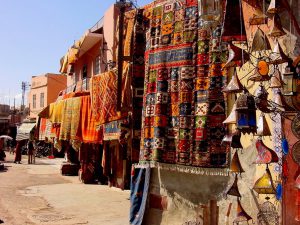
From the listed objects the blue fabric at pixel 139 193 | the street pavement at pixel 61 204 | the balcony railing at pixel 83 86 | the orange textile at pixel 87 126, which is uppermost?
the balcony railing at pixel 83 86

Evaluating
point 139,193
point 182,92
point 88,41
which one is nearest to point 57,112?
point 88,41

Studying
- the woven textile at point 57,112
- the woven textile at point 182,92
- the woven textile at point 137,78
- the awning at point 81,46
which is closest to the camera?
the woven textile at point 182,92

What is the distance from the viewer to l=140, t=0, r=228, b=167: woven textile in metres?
5.53

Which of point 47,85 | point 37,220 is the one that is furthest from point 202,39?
point 47,85

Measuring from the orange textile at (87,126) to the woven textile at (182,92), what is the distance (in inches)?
212

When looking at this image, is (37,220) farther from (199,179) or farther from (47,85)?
(47,85)

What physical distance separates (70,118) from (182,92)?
739 centimetres

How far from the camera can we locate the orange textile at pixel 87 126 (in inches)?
449

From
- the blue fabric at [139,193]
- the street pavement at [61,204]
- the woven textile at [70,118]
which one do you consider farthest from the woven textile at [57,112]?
the blue fabric at [139,193]

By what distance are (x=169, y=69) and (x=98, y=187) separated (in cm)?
861

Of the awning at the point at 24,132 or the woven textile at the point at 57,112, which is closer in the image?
the woven textile at the point at 57,112

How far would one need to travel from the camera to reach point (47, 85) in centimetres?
3500

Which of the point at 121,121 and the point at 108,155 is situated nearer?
the point at 121,121

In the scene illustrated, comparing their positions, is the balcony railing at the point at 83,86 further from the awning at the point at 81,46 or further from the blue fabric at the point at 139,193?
the blue fabric at the point at 139,193
